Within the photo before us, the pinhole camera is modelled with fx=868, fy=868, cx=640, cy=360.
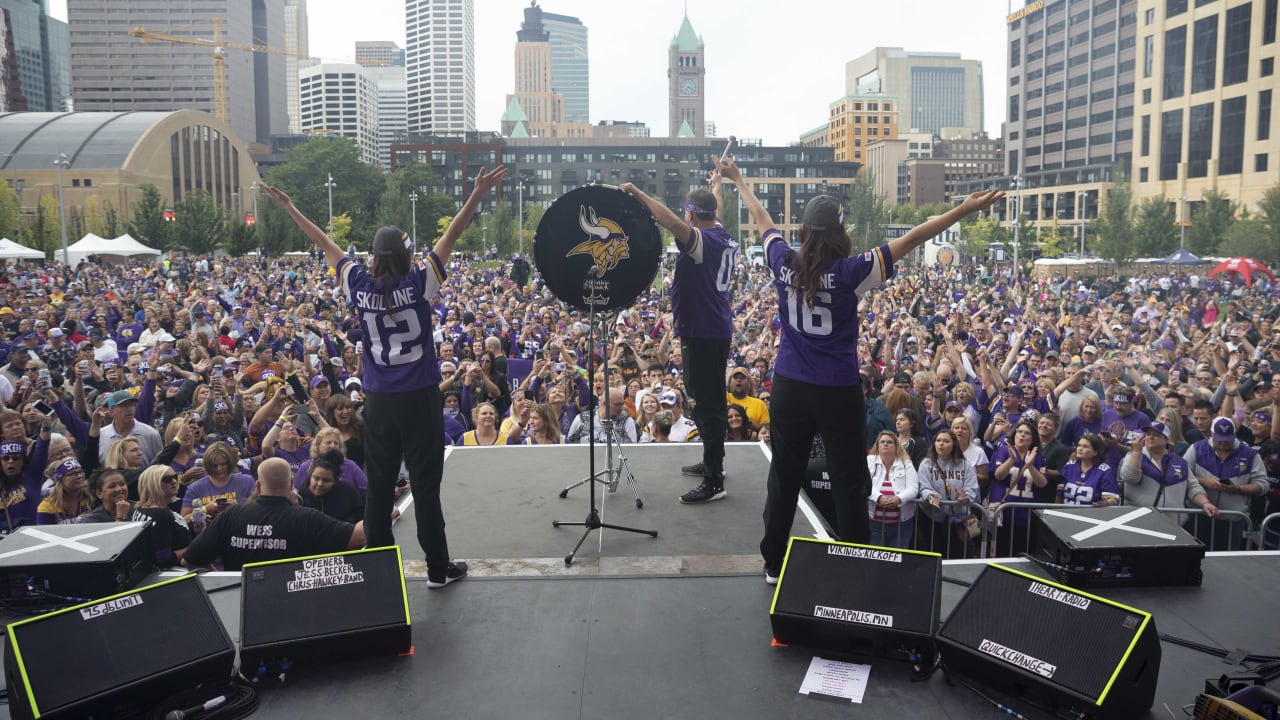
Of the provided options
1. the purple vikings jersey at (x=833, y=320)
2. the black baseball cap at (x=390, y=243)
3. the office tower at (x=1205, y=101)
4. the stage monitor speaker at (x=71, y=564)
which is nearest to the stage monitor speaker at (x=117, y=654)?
the stage monitor speaker at (x=71, y=564)

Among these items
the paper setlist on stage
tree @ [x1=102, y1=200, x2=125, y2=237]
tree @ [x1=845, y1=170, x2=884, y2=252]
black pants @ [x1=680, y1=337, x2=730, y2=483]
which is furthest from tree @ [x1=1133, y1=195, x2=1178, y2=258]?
tree @ [x1=102, y1=200, x2=125, y2=237]

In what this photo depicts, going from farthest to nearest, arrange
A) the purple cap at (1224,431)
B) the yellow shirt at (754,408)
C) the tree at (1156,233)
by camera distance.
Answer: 1. the tree at (1156,233)
2. the yellow shirt at (754,408)
3. the purple cap at (1224,431)

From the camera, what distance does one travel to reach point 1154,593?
4289 mm

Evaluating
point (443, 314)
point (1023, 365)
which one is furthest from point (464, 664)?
point (443, 314)

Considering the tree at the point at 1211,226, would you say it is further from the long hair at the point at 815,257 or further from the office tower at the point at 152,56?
the office tower at the point at 152,56

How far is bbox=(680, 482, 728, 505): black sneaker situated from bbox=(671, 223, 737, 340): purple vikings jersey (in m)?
0.98

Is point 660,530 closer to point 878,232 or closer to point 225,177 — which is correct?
point 878,232

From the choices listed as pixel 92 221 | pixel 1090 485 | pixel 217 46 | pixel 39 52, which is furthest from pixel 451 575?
pixel 39 52

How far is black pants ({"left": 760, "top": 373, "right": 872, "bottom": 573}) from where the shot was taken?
423cm

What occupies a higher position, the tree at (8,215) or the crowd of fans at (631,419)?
the tree at (8,215)

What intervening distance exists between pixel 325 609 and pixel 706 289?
298cm

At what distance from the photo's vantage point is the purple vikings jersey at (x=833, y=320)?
4168mm

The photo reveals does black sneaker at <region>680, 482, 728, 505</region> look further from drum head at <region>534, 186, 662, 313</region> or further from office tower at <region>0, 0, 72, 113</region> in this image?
office tower at <region>0, 0, 72, 113</region>

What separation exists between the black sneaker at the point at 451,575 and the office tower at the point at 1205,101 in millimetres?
64201
